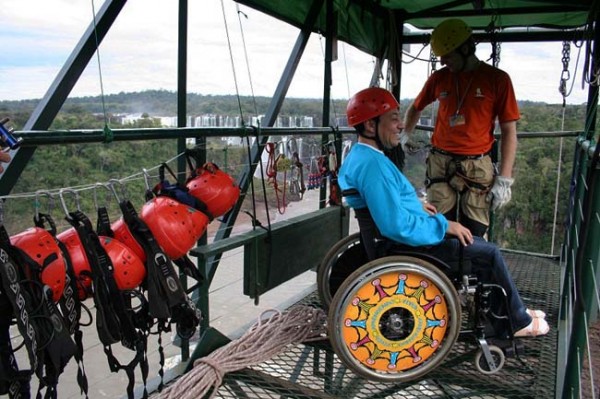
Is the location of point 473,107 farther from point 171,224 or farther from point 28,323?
point 28,323

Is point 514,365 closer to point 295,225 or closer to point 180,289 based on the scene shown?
point 295,225

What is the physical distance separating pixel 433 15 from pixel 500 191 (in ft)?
8.05

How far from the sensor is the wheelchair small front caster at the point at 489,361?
6.30 ft

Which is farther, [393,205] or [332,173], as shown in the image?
[332,173]

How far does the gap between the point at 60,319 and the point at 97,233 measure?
0.33m

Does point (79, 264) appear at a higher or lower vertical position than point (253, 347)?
higher

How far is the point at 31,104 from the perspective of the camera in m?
2.05

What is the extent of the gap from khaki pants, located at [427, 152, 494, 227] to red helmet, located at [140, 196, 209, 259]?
5.23 ft

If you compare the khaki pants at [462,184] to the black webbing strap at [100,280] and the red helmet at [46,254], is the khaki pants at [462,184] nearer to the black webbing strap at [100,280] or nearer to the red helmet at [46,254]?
the black webbing strap at [100,280]

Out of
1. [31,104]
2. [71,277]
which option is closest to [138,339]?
[71,277]

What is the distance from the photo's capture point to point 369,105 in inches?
76.3

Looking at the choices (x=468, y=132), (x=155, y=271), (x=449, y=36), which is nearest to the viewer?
(x=155, y=271)

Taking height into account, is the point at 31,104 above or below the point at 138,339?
above

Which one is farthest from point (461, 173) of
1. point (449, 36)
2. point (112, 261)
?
point (112, 261)
